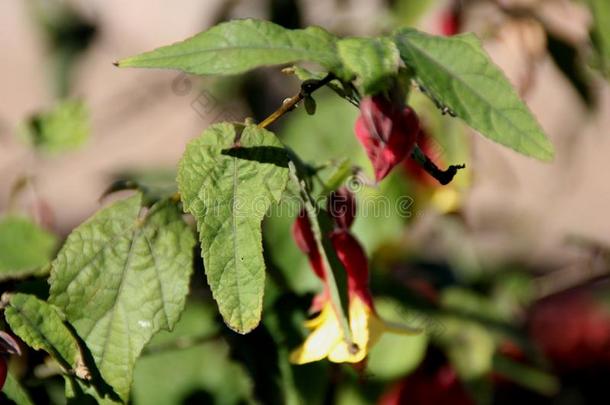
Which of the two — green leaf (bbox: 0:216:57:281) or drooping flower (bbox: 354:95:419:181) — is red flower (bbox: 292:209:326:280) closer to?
drooping flower (bbox: 354:95:419:181)

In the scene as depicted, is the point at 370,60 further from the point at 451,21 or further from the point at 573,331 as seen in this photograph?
the point at 573,331

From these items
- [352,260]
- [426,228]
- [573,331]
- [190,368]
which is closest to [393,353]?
[190,368]

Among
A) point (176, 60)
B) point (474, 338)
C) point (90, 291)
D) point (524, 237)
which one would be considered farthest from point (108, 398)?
point (524, 237)

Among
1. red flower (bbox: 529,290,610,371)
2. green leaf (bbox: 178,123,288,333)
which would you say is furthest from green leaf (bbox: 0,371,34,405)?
red flower (bbox: 529,290,610,371)

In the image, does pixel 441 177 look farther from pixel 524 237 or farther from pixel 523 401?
pixel 524 237

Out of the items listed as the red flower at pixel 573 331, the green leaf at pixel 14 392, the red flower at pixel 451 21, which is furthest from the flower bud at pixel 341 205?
the red flower at pixel 573 331

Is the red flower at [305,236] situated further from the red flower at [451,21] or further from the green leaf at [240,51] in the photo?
the red flower at [451,21]
